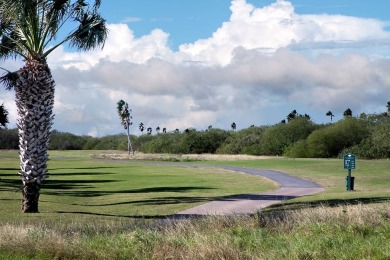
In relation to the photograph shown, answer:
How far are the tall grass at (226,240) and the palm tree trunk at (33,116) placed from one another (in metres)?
9.54

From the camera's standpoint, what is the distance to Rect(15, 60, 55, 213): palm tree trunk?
2500cm

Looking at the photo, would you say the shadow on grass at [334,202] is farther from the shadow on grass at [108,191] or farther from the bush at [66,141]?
the bush at [66,141]

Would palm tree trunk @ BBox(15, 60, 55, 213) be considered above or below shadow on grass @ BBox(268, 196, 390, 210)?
above

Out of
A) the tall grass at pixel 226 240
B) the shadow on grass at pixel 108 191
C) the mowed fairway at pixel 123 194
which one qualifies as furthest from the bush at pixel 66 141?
the tall grass at pixel 226 240

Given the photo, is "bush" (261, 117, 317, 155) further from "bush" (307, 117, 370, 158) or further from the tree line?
"bush" (307, 117, 370, 158)

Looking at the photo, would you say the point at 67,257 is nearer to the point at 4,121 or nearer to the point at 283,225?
the point at 283,225

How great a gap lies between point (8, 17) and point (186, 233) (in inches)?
517

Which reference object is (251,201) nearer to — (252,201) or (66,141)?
(252,201)

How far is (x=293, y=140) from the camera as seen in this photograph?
97.6 metres

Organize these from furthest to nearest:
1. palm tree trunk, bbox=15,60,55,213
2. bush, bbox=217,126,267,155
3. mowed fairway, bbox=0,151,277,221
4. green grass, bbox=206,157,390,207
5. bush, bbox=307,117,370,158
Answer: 1. bush, bbox=217,126,267,155
2. bush, bbox=307,117,370,158
3. green grass, bbox=206,157,390,207
4. mowed fairway, bbox=0,151,277,221
5. palm tree trunk, bbox=15,60,55,213

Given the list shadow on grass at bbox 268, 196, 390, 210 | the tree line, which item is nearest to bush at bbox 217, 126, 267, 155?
the tree line

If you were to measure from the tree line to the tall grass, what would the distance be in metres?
65.1

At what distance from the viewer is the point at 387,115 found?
296ft

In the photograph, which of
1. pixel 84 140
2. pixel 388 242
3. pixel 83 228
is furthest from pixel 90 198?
pixel 84 140
